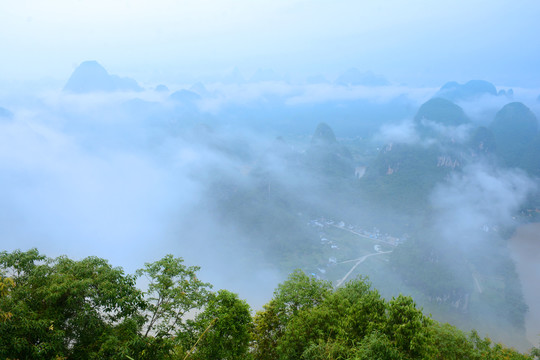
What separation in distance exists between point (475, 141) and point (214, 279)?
261 ft

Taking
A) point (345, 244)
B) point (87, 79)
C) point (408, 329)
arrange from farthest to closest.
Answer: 1. point (87, 79)
2. point (345, 244)
3. point (408, 329)

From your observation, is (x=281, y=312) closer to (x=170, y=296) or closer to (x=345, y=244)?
(x=170, y=296)

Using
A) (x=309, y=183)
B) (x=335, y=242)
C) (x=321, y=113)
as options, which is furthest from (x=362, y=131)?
(x=335, y=242)

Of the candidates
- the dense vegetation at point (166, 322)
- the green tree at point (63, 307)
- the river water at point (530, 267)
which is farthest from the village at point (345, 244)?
the green tree at point (63, 307)

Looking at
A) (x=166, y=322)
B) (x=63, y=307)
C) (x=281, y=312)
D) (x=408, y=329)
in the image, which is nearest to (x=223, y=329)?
(x=166, y=322)

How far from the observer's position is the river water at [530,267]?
34.8 metres

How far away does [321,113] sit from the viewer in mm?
189250

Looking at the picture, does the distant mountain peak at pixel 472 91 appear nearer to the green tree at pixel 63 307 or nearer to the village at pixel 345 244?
the village at pixel 345 244

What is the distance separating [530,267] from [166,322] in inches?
2222

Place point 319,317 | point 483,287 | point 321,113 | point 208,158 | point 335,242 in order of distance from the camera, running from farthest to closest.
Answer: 1. point 321,113
2. point 208,158
3. point 335,242
4. point 483,287
5. point 319,317

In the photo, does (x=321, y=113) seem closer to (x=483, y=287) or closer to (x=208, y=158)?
(x=208, y=158)

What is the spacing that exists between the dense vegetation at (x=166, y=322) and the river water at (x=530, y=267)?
1292 inches

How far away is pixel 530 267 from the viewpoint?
45.5m

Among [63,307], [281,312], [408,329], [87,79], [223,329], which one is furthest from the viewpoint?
[87,79]
